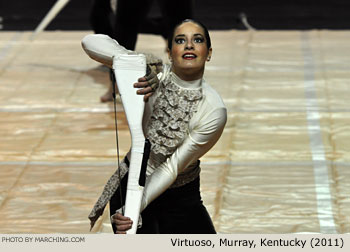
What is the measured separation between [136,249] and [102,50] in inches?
26.1

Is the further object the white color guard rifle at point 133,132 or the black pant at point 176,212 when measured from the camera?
the black pant at point 176,212

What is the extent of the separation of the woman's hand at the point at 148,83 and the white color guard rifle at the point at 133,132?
13 mm

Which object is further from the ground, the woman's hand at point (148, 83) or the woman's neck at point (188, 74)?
the woman's hand at point (148, 83)

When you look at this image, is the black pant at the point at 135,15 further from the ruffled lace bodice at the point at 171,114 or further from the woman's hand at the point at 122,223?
the woman's hand at the point at 122,223

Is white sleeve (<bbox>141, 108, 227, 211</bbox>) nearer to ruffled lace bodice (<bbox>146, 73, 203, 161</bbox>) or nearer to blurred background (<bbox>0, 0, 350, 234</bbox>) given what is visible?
ruffled lace bodice (<bbox>146, 73, 203, 161</bbox>)

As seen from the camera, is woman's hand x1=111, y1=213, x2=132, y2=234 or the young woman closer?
woman's hand x1=111, y1=213, x2=132, y2=234

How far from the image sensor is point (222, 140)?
179 inches

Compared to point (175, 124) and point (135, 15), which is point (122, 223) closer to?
point (175, 124)

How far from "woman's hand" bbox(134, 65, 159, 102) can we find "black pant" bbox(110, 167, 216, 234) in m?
0.30

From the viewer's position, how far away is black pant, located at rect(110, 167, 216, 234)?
2.50m

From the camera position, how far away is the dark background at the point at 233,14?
7376 mm

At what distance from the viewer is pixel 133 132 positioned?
2.27m

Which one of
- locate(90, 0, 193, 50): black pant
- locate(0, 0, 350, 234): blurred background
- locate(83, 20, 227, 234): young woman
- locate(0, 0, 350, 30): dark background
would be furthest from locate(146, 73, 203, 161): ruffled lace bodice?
locate(0, 0, 350, 30): dark background

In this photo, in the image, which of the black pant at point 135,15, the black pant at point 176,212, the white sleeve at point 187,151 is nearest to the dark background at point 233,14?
the black pant at point 135,15
